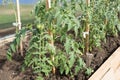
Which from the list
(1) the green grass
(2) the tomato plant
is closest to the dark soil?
(2) the tomato plant

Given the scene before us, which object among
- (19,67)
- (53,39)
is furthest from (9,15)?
(53,39)

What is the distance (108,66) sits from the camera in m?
3.53

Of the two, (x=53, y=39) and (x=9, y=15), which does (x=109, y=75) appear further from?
(x=9, y=15)

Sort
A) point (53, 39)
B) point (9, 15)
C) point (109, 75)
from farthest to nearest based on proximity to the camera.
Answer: point (9, 15), point (109, 75), point (53, 39)

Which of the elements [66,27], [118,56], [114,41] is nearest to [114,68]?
[118,56]

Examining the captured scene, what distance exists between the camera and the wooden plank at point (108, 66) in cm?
316

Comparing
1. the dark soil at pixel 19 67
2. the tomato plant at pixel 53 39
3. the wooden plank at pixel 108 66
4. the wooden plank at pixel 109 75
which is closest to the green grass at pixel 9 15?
the dark soil at pixel 19 67

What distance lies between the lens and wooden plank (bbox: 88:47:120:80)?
316 cm

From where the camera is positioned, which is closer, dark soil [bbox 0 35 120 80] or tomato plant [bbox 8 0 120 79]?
tomato plant [bbox 8 0 120 79]

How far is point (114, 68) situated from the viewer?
3.76 m

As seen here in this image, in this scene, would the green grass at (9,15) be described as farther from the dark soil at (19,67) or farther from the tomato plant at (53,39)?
the tomato plant at (53,39)

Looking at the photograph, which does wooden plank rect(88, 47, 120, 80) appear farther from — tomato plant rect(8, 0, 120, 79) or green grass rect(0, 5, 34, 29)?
green grass rect(0, 5, 34, 29)

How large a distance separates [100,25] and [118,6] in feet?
2.19

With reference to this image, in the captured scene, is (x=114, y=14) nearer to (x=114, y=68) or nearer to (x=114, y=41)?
(x=114, y=41)
